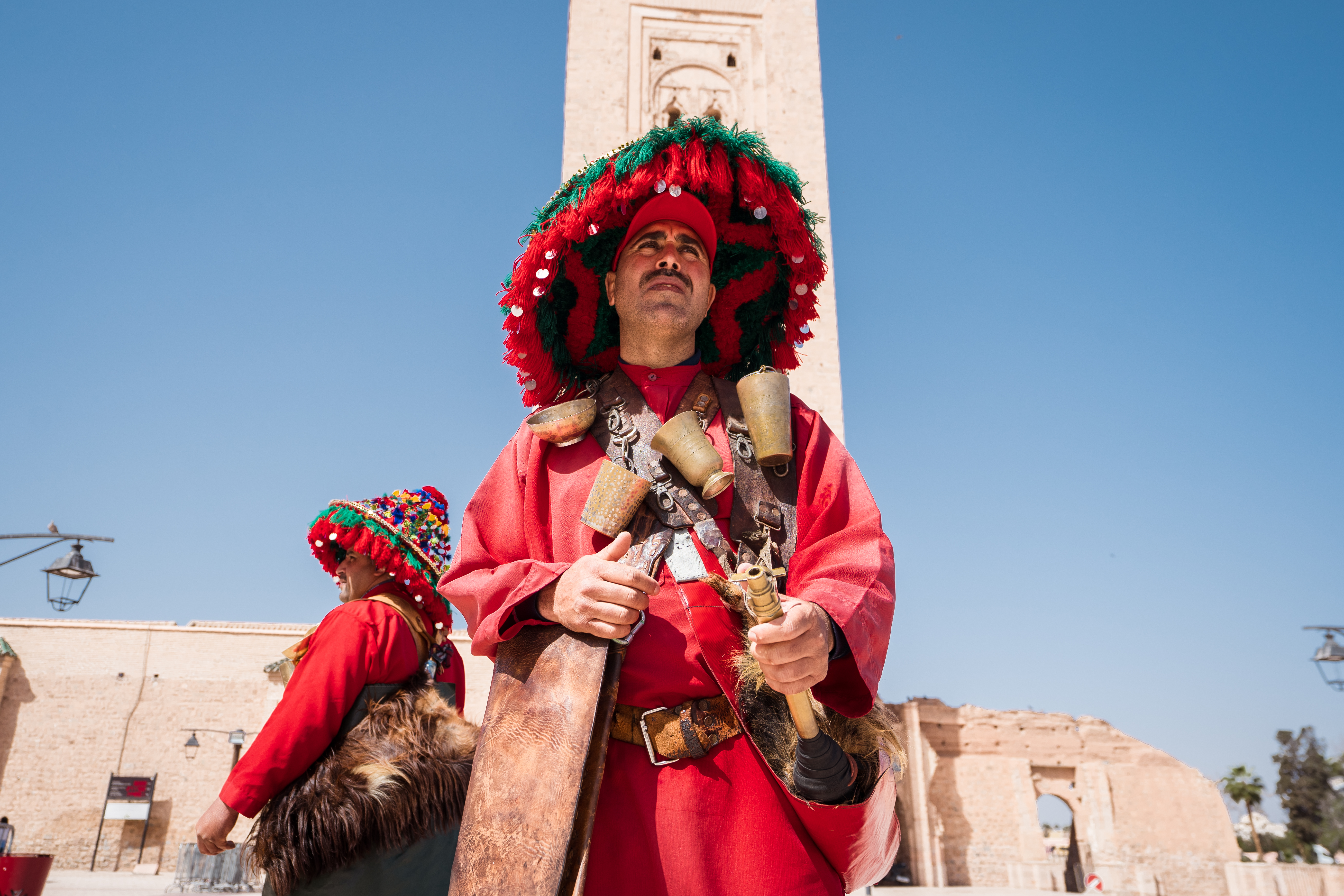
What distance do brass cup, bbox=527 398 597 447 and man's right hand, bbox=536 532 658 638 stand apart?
396 millimetres

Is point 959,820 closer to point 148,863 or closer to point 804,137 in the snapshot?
point 804,137

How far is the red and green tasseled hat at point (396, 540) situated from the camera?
3039 mm

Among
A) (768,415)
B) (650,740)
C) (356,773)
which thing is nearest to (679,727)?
(650,740)

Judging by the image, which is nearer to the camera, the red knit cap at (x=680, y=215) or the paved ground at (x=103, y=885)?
the red knit cap at (x=680, y=215)

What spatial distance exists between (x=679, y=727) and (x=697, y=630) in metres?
0.17

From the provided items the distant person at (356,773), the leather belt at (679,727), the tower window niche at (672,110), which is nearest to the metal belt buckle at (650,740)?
the leather belt at (679,727)

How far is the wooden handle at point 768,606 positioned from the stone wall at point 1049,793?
75.0ft

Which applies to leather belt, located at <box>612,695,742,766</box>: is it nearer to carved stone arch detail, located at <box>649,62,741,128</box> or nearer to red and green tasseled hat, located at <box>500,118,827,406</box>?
red and green tasseled hat, located at <box>500,118,827,406</box>

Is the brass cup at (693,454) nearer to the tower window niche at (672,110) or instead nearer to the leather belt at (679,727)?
the leather belt at (679,727)

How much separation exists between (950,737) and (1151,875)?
18.1 feet

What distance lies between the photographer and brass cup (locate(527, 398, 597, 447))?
1.75 m

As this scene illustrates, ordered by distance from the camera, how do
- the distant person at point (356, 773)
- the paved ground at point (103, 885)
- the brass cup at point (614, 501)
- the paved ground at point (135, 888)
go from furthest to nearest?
1. the paved ground at point (135, 888)
2. the paved ground at point (103, 885)
3. the distant person at point (356, 773)
4. the brass cup at point (614, 501)

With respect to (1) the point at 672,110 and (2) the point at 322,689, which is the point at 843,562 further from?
(1) the point at 672,110

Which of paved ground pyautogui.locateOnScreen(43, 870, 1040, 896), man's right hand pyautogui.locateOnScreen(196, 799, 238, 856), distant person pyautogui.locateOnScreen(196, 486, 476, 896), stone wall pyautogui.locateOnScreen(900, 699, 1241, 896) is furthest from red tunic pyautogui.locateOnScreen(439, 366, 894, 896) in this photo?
stone wall pyautogui.locateOnScreen(900, 699, 1241, 896)
